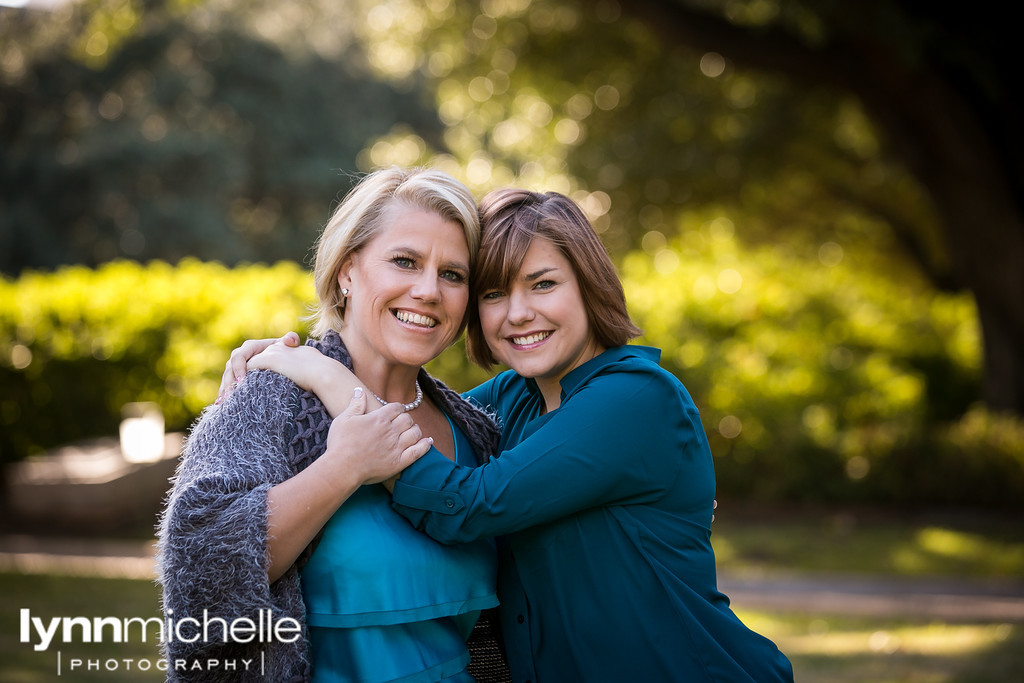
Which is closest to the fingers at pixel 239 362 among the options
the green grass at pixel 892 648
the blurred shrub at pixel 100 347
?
the green grass at pixel 892 648

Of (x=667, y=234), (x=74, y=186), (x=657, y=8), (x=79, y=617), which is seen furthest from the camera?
(x=74, y=186)

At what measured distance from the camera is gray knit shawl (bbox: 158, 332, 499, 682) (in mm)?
2412

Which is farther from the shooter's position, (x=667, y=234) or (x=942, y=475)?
(x=667, y=234)

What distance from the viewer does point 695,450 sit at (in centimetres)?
282

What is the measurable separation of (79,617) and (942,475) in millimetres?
8778

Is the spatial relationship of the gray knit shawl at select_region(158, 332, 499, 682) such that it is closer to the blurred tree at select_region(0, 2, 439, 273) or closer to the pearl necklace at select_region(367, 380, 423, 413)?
the pearl necklace at select_region(367, 380, 423, 413)

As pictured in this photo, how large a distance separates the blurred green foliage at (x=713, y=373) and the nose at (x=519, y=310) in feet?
23.6

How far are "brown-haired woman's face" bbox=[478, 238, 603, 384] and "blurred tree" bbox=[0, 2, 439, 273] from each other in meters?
28.5

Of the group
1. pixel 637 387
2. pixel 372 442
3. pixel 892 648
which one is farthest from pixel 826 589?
pixel 372 442

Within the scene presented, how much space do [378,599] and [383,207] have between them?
3.84 ft

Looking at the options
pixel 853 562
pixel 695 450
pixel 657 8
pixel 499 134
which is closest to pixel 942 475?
pixel 853 562

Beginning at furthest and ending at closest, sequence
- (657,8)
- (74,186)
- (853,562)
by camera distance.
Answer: (74,186), (657,8), (853,562)

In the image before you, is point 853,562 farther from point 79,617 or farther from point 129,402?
point 129,402

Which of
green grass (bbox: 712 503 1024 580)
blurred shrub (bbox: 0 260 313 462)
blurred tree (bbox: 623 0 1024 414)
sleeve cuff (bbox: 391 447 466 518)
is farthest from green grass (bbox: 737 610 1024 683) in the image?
blurred shrub (bbox: 0 260 313 462)
